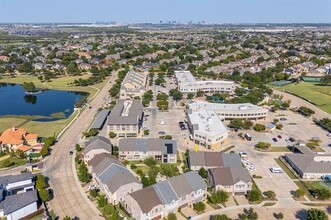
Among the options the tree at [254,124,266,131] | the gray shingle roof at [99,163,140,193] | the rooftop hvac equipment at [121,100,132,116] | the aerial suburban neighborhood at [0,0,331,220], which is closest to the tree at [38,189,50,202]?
the aerial suburban neighborhood at [0,0,331,220]

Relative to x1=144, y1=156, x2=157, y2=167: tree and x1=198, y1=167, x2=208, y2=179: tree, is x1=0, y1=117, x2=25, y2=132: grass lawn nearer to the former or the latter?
x1=144, y1=156, x2=157, y2=167: tree

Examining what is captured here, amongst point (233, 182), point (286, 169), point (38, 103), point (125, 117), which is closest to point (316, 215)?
point (233, 182)

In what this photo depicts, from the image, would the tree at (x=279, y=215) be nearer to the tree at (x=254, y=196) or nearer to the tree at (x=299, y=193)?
the tree at (x=254, y=196)

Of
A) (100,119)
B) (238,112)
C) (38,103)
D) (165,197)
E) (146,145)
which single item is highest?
(165,197)

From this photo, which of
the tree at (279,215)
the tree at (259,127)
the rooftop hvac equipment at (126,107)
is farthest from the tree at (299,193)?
the rooftop hvac equipment at (126,107)

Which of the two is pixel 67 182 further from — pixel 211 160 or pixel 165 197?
pixel 211 160

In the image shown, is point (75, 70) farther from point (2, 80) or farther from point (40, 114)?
point (40, 114)
